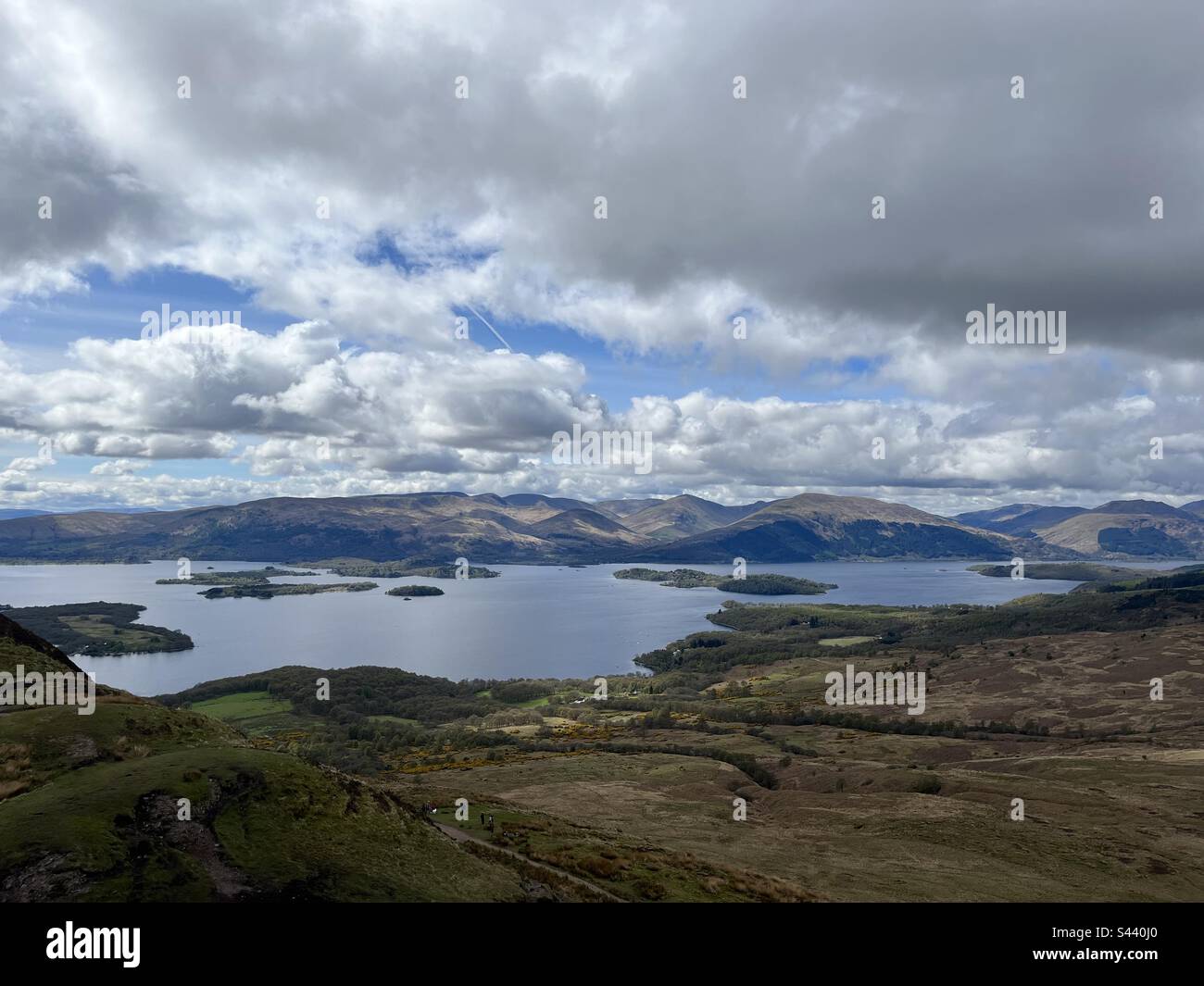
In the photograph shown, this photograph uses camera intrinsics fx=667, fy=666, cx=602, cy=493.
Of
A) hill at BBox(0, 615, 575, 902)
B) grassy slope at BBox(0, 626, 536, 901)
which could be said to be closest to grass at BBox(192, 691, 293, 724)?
hill at BBox(0, 615, 575, 902)

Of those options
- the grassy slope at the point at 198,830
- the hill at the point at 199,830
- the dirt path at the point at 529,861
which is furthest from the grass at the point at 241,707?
the grassy slope at the point at 198,830

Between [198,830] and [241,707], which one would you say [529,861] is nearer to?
[198,830]

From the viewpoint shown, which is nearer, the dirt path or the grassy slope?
the grassy slope

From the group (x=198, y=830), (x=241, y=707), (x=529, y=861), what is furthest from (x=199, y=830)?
(x=241, y=707)

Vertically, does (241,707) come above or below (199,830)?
below

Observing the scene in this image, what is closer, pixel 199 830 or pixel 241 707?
pixel 199 830

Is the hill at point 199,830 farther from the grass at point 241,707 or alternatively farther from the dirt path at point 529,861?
the grass at point 241,707

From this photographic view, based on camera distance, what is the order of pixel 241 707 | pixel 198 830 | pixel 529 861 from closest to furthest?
1. pixel 198 830
2. pixel 529 861
3. pixel 241 707

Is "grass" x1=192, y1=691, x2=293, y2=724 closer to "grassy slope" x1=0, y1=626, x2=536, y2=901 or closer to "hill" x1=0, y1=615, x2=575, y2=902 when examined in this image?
"hill" x1=0, y1=615, x2=575, y2=902
